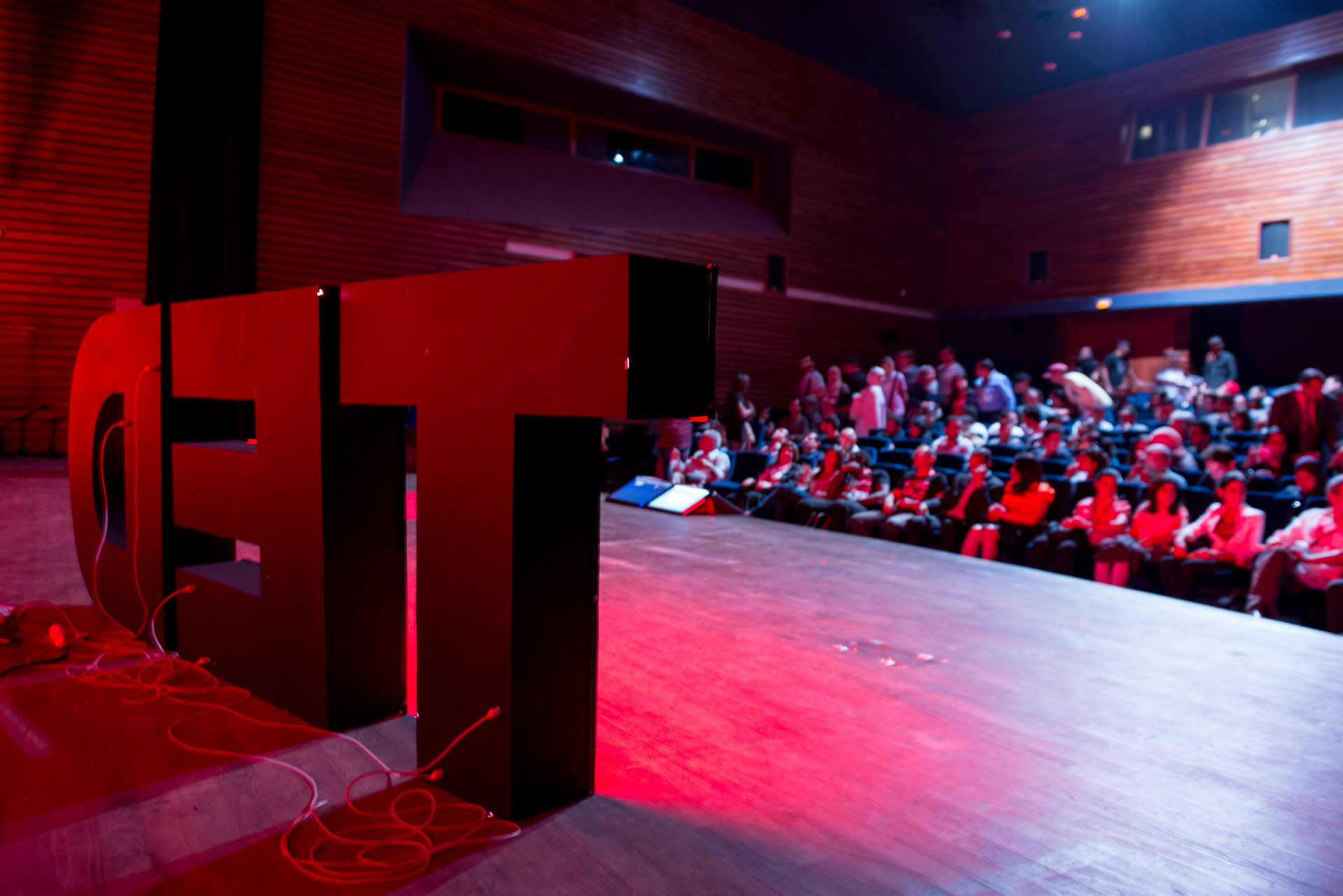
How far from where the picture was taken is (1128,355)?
1224 centimetres

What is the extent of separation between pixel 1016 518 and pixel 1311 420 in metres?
2.49

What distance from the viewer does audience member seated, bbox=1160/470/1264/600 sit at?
4.30 meters

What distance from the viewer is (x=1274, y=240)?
10.7 meters

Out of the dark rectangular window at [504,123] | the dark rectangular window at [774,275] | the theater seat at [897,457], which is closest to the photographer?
the theater seat at [897,457]

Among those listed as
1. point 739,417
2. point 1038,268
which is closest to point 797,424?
point 739,417

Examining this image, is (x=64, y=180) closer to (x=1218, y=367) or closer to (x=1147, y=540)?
(x=1147, y=540)

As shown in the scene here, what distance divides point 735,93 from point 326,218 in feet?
18.5

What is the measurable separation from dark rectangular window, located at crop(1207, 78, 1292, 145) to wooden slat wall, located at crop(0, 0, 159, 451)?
1247 cm

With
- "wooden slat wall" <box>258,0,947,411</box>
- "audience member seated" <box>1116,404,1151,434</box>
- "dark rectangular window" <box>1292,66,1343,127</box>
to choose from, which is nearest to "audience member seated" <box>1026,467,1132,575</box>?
"audience member seated" <box>1116,404,1151,434</box>

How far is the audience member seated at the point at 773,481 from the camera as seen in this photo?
7066mm

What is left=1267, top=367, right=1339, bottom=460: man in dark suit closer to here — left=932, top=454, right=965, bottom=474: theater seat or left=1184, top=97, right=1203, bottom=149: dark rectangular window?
left=932, top=454, right=965, bottom=474: theater seat

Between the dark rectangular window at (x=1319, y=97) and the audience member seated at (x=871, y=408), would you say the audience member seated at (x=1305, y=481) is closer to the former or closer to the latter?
the audience member seated at (x=871, y=408)

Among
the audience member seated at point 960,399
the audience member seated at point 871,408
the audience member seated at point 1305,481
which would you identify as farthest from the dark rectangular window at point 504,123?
the audience member seated at point 1305,481

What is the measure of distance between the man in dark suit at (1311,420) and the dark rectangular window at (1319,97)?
6.53 meters
